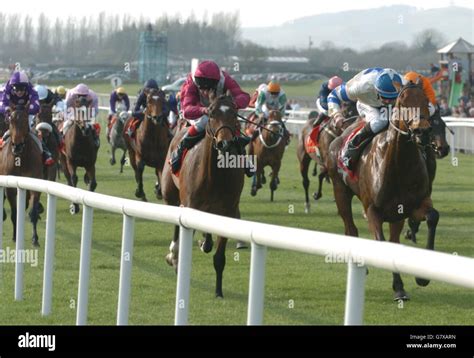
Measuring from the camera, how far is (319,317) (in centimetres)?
701

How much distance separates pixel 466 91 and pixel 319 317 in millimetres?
29750

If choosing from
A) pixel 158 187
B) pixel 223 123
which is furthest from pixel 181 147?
pixel 158 187

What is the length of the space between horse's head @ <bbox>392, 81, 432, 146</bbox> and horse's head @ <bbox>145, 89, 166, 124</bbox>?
22.9 ft

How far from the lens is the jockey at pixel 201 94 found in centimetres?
911

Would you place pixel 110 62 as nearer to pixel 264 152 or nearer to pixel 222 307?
pixel 264 152

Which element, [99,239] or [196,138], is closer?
[196,138]

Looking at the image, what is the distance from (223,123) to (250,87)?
191 feet

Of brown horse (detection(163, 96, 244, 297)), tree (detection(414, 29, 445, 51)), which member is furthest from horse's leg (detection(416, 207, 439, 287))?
tree (detection(414, 29, 445, 51))

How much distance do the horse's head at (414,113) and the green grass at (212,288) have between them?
3.71ft

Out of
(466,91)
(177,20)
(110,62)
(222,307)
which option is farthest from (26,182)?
(177,20)

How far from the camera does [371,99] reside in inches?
391

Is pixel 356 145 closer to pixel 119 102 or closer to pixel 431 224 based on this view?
pixel 431 224

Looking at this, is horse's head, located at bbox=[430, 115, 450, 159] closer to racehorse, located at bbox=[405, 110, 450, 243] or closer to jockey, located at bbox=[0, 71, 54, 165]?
racehorse, located at bbox=[405, 110, 450, 243]

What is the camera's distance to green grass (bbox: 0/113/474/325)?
290 inches
